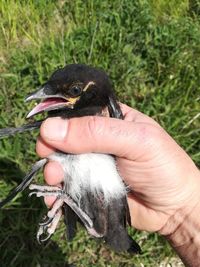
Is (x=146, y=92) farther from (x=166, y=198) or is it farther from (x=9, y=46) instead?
(x=166, y=198)

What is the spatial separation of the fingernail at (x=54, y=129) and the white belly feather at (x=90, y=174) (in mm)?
140

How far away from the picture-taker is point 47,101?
2.43 m

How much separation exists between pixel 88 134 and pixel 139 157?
0.96 feet

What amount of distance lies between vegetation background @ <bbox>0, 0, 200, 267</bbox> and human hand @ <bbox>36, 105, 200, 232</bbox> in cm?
68

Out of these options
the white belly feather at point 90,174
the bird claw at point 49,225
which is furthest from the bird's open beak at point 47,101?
the bird claw at point 49,225

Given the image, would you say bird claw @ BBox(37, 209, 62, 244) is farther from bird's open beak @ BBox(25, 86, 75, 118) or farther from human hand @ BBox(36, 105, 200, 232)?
bird's open beak @ BBox(25, 86, 75, 118)

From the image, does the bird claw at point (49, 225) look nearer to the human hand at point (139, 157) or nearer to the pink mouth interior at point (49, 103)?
the human hand at point (139, 157)

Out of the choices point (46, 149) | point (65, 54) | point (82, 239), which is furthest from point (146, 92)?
point (46, 149)

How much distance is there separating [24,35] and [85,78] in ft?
7.71

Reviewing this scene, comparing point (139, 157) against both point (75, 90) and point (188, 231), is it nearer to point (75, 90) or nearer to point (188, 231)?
point (75, 90)

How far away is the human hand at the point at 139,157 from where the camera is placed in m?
2.38

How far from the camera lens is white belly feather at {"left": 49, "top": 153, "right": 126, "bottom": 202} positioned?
8.00 feet

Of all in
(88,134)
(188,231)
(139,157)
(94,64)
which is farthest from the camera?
(94,64)

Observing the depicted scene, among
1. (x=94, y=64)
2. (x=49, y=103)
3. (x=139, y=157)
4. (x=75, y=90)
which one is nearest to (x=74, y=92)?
(x=75, y=90)
